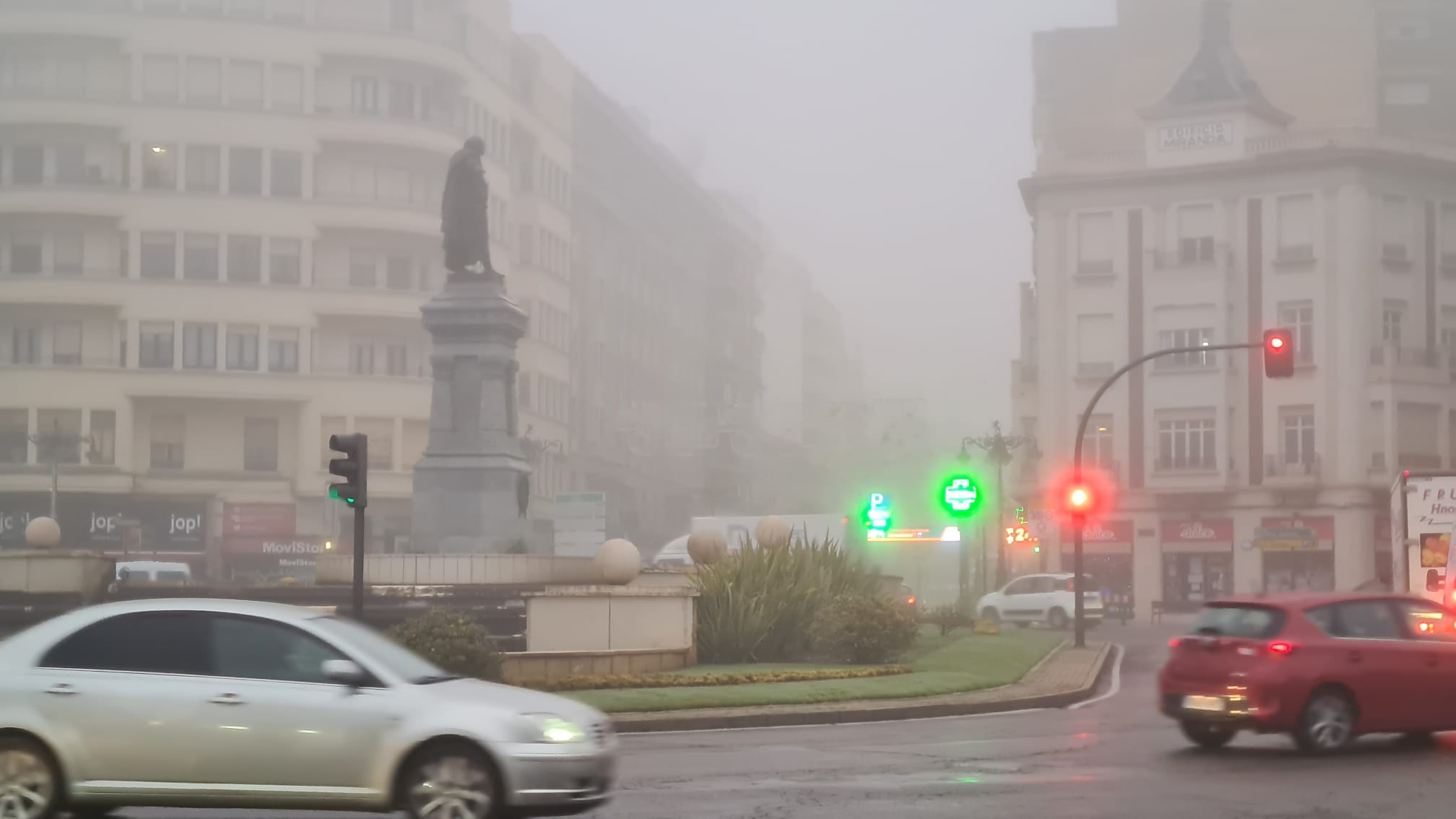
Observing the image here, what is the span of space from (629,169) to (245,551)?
3666 cm

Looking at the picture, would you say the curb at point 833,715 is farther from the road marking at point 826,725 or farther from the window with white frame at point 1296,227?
the window with white frame at point 1296,227

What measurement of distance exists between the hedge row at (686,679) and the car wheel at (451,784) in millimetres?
11566

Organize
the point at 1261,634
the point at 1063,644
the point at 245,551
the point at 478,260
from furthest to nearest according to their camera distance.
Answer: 1. the point at 245,551
2. the point at 1063,644
3. the point at 478,260
4. the point at 1261,634

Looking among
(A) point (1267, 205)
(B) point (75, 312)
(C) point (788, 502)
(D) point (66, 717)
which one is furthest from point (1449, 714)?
(C) point (788, 502)

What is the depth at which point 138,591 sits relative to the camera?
104ft

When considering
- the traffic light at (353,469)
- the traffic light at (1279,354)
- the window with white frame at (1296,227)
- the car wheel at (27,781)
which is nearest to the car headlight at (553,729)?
the car wheel at (27,781)

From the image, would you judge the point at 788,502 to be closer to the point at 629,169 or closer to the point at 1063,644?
the point at 629,169

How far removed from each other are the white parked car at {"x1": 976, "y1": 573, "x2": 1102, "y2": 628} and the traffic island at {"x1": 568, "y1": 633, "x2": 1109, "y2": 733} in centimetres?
2277

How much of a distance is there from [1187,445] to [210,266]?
38.6m

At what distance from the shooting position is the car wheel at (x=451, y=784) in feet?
34.9

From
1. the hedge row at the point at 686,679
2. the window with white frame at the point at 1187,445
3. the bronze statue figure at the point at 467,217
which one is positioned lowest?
the hedge row at the point at 686,679

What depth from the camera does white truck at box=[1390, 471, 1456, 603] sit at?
30.4 meters

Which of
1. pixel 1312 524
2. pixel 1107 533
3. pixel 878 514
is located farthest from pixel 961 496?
pixel 1312 524

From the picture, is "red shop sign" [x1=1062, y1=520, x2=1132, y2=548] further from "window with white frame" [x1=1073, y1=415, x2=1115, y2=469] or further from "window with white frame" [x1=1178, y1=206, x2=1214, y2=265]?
"window with white frame" [x1=1178, y1=206, x2=1214, y2=265]
